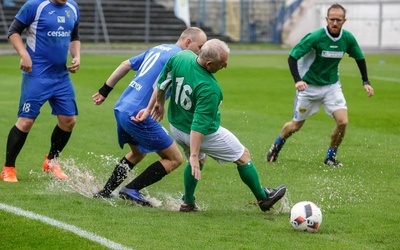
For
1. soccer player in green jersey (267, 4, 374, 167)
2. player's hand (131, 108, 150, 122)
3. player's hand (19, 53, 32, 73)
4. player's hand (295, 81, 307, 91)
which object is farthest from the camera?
soccer player in green jersey (267, 4, 374, 167)

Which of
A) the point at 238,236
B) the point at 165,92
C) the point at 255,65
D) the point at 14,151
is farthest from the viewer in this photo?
the point at 255,65

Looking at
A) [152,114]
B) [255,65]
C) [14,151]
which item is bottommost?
[255,65]

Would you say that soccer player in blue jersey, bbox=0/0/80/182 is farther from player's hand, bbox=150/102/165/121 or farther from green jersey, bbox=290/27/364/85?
green jersey, bbox=290/27/364/85

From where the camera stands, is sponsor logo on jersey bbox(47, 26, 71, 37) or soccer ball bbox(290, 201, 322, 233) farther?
sponsor logo on jersey bbox(47, 26, 71, 37)

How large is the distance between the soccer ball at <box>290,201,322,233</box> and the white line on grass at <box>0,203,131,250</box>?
1.64 metres

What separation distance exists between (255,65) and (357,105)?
36.9ft

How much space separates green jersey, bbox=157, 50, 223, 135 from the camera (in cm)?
859

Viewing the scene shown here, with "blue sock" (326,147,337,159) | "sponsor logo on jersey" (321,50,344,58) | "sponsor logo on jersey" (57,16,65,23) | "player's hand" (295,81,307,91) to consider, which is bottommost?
"blue sock" (326,147,337,159)

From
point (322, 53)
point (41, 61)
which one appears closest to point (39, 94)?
point (41, 61)

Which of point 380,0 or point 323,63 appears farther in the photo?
point 380,0

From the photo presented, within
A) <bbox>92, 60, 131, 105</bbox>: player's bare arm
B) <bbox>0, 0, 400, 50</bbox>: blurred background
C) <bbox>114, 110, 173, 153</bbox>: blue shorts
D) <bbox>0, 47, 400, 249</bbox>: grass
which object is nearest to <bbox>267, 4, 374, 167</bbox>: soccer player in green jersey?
<bbox>0, 47, 400, 249</bbox>: grass

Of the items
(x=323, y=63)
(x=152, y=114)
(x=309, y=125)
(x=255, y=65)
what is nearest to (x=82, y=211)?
(x=152, y=114)

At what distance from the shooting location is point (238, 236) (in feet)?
26.7

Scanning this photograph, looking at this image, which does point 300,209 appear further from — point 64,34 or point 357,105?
point 357,105
